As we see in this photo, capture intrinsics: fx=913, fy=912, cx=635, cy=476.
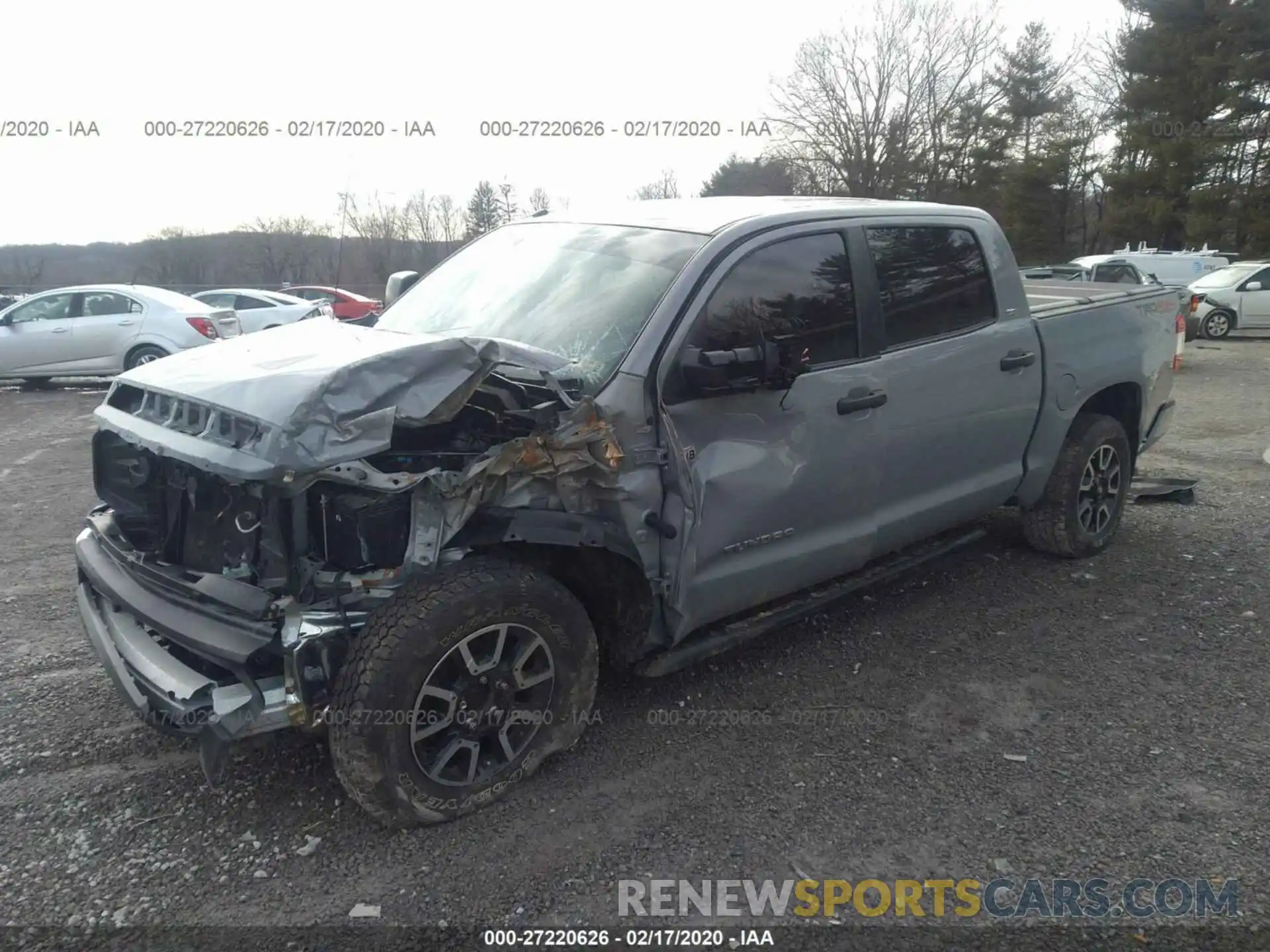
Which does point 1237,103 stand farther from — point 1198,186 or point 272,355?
point 272,355

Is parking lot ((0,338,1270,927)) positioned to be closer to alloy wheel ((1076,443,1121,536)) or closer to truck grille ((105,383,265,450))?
alloy wheel ((1076,443,1121,536))

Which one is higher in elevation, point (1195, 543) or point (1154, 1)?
point (1154, 1)

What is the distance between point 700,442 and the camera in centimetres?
326

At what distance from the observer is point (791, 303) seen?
142 inches

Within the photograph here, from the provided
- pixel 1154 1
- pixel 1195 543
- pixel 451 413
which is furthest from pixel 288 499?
pixel 1154 1

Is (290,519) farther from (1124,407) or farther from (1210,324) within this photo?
(1210,324)

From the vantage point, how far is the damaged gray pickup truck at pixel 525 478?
2.73 m

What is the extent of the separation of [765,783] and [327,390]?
1965mm

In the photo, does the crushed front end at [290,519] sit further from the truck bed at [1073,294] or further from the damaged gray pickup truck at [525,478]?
the truck bed at [1073,294]

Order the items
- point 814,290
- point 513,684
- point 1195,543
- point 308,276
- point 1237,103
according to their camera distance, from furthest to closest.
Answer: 1. point 1237,103
2. point 308,276
3. point 1195,543
4. point 814,290
5. point 513,684

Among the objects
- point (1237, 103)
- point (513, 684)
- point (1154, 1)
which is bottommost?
point (513, 684)

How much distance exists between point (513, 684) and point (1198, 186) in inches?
1475

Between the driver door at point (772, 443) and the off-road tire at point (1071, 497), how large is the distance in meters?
1.68

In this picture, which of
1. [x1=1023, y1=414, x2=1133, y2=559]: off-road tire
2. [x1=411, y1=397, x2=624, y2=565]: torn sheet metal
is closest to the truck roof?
[x1=411, y1=397, x2=624, y2=565]: torn sheet metal
